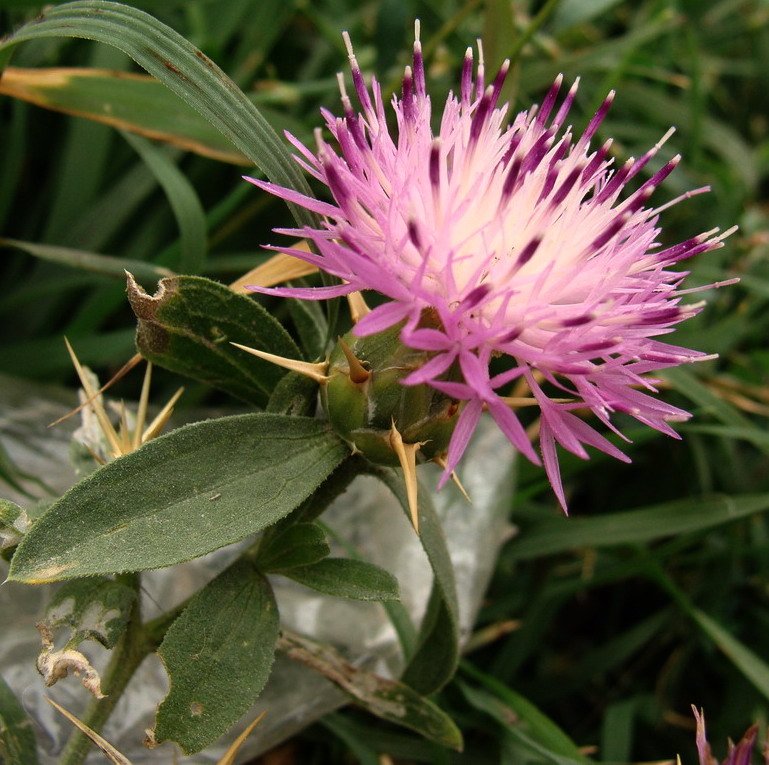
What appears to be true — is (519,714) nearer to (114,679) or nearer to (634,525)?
(634,525)

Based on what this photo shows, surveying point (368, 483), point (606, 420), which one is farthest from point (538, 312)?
point (368, 483)

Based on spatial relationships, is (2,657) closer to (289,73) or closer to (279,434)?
(279,434)

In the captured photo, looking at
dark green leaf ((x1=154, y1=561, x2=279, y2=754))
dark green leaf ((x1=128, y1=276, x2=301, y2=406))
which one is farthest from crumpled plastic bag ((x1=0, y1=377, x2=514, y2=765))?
dark green leaf ((x1=128, y1=276, x2=301, y2=406))

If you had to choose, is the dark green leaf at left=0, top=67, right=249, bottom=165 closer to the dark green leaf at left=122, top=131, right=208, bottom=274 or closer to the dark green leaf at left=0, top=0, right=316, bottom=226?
the dark green leaf at left=122, top=131, right=208, bottom=274

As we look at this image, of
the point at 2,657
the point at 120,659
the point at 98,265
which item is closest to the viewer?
the point at 120,659

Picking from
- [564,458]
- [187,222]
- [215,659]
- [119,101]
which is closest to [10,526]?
[215,659]
